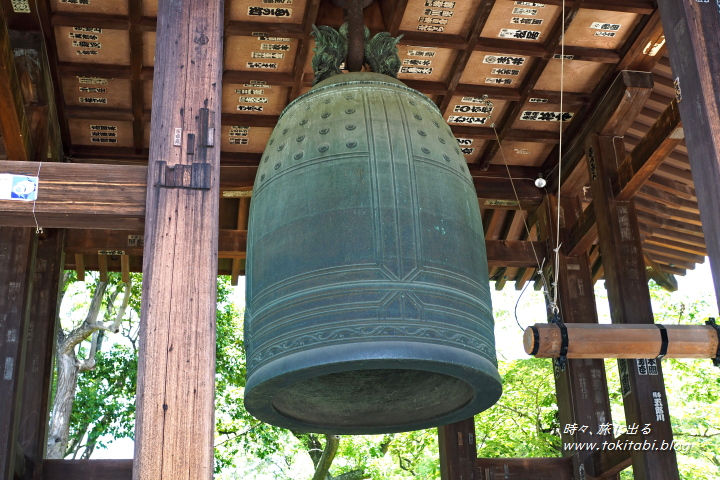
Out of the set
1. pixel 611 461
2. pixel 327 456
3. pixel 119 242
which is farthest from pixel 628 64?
pixel 327 456

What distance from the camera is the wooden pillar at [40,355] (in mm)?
7828

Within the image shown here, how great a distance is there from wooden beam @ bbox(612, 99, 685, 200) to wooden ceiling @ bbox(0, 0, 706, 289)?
2.43ft

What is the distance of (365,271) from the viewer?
3.48 m

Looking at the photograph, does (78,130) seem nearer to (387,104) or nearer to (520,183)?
(520,183)

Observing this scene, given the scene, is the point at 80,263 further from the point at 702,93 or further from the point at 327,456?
the point at 702,93

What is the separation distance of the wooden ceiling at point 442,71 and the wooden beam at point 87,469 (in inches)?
97.3

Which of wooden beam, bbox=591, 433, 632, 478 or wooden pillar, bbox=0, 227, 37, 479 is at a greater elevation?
wooden pillar, bbox=0, 227, 37, 479

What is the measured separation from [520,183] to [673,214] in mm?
2133

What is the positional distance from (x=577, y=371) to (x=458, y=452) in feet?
4.97

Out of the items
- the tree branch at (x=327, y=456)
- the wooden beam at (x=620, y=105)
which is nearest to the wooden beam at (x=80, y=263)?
the tree branch at (x=327, y=456)

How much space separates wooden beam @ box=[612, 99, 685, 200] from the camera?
7301 millimetres

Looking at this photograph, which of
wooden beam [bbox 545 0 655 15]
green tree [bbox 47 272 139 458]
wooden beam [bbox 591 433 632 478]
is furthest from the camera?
green tree [bbox 47 272 139 458]

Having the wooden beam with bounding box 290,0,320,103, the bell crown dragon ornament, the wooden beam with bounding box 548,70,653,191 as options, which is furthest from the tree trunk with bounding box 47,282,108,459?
the bell crown dragon ornament

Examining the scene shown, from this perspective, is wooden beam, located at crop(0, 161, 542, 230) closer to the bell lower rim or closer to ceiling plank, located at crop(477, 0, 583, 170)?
the bell lower rim
